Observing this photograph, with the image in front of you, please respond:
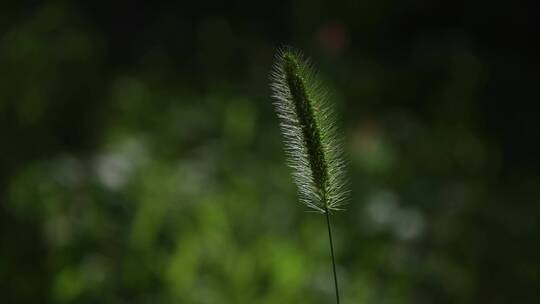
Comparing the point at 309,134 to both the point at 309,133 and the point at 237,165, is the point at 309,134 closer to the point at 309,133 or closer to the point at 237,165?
the point at 309,133

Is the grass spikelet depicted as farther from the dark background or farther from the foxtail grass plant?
the dark background

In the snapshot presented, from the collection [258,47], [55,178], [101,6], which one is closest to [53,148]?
[55,178]

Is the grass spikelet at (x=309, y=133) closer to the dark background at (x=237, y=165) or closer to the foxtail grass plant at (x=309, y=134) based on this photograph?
the foxtail grass plant at (x=309, y=134)

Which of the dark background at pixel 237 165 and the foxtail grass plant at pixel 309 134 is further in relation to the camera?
the dark background at pixel 237 165

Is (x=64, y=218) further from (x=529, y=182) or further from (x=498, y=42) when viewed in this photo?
(x=498, y=42)

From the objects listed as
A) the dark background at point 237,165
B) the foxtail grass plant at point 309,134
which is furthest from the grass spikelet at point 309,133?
the dark background at point 237,165

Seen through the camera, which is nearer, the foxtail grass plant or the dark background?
the foxtail grass plant

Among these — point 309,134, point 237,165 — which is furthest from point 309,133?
point 237,165

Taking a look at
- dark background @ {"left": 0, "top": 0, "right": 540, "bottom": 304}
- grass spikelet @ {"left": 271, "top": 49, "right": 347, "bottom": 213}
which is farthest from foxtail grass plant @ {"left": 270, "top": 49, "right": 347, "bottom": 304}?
dark background @ {"left": 0, "top": 0, "right": 540, "bottom": 304}
